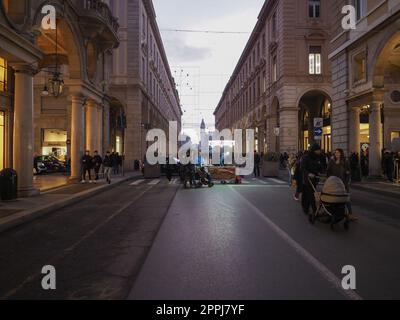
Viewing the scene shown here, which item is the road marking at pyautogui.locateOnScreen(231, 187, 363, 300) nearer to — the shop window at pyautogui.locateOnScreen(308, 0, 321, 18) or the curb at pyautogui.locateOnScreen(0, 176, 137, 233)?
the curb at pyautogui.locateOnScreen(0, 176, 137, 233)

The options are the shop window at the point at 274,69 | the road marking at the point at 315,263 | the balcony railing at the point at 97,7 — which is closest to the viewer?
the road marking at the point at 315,263

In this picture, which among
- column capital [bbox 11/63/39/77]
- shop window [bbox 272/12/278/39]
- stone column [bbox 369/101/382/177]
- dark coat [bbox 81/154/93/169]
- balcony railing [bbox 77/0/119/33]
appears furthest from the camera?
shop window [bbox 272/12/278/39]

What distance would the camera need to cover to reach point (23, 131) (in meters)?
13.3

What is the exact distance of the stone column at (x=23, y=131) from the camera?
522 inches

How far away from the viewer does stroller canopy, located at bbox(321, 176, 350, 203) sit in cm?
797

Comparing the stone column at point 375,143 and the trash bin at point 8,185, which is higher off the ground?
the stone column at point 375,143

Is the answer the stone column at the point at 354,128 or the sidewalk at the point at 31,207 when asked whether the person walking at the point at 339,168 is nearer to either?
the sidewalk at the point at 31,207

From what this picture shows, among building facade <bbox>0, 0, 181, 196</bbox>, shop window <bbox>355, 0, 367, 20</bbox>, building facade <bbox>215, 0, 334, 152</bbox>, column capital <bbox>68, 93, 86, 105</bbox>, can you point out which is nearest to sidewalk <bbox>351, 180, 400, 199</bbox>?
shop window <bbox>355, 0, 367, 20</bbox>

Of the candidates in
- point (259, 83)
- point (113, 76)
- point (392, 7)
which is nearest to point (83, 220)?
point (392, 7)

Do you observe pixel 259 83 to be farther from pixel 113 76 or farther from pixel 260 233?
pixel 260 233

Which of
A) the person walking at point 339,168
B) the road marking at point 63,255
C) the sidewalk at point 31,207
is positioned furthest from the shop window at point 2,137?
the person walking at point 339,168

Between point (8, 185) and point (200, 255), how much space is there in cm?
834

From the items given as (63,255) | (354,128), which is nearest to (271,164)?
(354,128)

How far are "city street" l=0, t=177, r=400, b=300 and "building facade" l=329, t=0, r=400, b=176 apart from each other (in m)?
10.8
